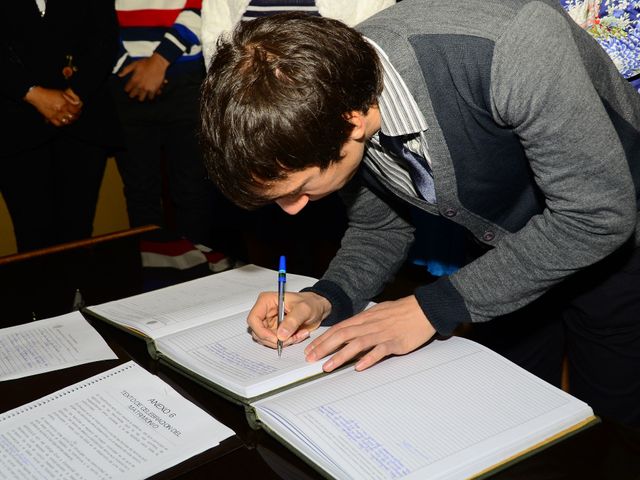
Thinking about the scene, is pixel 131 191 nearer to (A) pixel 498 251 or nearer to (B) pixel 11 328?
(B) pixel 11 328

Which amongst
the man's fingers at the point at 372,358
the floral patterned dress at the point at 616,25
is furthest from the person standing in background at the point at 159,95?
the man's fingers at the point at 372,358

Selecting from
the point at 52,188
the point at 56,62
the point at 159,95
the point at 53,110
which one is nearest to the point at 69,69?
the point at 56,62

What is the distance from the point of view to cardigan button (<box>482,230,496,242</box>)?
1.21 meters

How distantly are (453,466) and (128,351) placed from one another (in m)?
0.60

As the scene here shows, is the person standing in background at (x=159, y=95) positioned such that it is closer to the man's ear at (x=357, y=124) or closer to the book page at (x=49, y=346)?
the book page at (x=49, y=346)

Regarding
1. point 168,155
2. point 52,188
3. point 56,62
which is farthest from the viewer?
point 168,155

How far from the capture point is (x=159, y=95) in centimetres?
260

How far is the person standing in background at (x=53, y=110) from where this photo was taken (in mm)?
2365

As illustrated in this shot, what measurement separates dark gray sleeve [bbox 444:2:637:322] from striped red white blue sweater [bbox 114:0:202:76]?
1.77m

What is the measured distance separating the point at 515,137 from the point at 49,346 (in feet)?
2.71

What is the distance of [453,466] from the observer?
32.1 inches

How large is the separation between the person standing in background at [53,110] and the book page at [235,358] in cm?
150

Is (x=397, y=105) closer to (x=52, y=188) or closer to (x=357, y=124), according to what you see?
(x=357, y=124)

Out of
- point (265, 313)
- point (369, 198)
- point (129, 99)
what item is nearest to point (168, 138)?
point (129, 99)
